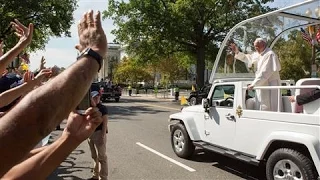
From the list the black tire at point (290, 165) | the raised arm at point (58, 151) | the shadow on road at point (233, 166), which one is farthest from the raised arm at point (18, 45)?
the shadow on road at point (233, 166)

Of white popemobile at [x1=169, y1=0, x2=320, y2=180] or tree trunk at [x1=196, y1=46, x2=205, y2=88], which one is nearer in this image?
white popemobile at [x1=169, y1=0, x2=320, y2=180]

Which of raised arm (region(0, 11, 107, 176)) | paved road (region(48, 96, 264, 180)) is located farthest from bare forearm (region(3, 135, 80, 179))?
paved road (region(48, 96, 264, 180))

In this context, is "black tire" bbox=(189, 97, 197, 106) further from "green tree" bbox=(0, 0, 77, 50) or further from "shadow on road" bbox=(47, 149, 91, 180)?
"shadow on road" bbox=(47, 149, 91, 180)

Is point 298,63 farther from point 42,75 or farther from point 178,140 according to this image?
point 42,75

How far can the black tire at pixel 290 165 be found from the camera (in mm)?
5031

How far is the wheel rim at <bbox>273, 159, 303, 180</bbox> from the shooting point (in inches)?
205

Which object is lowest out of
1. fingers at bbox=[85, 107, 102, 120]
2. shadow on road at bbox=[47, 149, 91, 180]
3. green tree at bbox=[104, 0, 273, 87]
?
shadow on road at bbox=[47, 149, 91, 180]

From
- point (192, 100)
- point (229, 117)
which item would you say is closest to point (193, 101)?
point (192, 100)

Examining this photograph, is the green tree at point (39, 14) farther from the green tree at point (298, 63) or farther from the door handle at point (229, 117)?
the door handle at point (229, 117)

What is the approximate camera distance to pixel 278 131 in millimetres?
5500

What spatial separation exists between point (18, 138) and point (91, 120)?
72 cm

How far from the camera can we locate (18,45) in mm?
3070

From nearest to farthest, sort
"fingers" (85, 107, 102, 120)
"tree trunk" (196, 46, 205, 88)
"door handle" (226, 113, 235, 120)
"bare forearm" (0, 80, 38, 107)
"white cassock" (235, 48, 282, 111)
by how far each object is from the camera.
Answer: "fingers" (85, 107, 102, 120) < "bare forearm" (0, 80, 38, 107) < "white cassock" (235, 48, 282, 111) < "door handle" (226, 113, 235, 120) < "tree trunk" (196, 46, 205, 88)

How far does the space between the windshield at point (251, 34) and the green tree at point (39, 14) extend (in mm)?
22016
